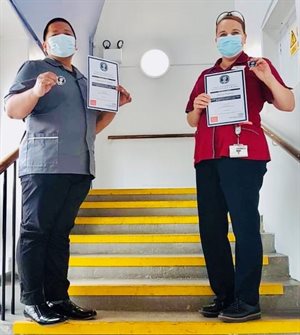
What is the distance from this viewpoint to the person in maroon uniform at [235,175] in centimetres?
164

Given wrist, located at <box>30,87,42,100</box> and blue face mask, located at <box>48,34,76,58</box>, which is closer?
wrist, located at <box>30,87,42,100</box>

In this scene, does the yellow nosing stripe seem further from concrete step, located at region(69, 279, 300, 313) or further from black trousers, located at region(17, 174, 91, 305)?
black trousers, located at region(17, 174, 91, 305)

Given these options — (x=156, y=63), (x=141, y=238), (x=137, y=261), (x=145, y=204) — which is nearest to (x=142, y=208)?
(x=145, y=204)

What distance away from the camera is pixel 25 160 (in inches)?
64.9

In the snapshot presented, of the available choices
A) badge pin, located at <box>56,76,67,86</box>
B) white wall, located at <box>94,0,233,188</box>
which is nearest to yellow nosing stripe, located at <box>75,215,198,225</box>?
badge pin, located at <box>56,76,67,86</box>

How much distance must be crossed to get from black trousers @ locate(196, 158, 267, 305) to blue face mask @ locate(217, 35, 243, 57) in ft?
1.45

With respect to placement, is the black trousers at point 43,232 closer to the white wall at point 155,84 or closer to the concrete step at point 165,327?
the concrete step at point 165,327

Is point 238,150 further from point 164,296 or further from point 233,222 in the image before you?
point 164,296

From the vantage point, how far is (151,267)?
2.33 m

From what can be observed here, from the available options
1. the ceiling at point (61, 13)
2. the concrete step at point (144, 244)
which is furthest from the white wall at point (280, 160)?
the ceiling at point (61, 13)

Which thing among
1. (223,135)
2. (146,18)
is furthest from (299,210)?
(146,18)

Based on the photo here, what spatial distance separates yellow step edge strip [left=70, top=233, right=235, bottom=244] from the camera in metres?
2.58

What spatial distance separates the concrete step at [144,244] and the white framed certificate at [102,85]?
104 centimetres

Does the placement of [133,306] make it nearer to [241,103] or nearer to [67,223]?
[67,223]
